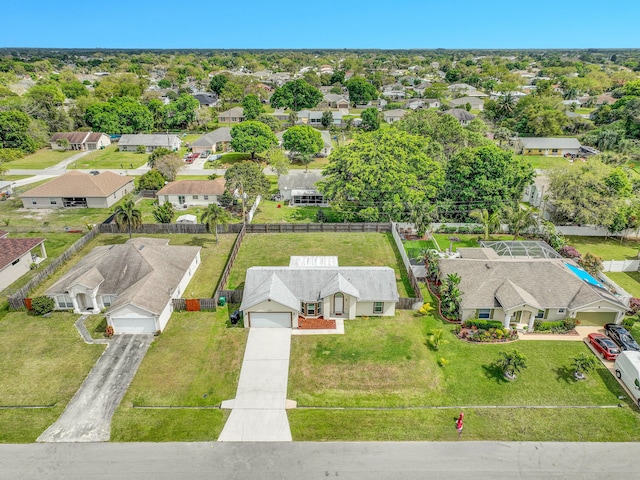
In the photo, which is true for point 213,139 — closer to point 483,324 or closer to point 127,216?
point 127,216

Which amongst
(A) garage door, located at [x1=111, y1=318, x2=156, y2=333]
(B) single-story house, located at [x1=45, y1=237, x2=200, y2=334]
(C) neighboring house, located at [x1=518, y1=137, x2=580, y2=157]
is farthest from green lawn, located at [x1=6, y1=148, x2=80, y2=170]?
(C) neighboring house, located at [x1=518, y1=137, x2=580, y2=157]

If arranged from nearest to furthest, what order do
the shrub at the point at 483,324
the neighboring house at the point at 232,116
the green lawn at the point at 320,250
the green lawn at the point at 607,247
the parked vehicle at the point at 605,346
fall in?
the parked vehicle at the point at 605,346 < the shrub at the point at 483,324 < the green lawn at the point at 320,250 < the green lawn at the point at 607,247 < the neighboring house at the point at 232,116

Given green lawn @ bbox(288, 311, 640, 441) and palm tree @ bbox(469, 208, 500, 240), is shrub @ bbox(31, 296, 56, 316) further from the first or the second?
palm tree @ bbox(469, 208, 500, 240)

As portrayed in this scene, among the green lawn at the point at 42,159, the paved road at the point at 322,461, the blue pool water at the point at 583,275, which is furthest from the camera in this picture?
the green lawn at the point at 42,159

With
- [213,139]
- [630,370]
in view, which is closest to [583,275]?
[630,370]

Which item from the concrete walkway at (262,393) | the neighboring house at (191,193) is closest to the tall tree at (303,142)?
the neighboring house at (191,193)

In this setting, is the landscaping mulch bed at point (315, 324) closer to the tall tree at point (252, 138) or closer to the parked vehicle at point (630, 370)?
the parked vehicle at point (630, 370)

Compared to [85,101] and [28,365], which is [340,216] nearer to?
[28,365]
